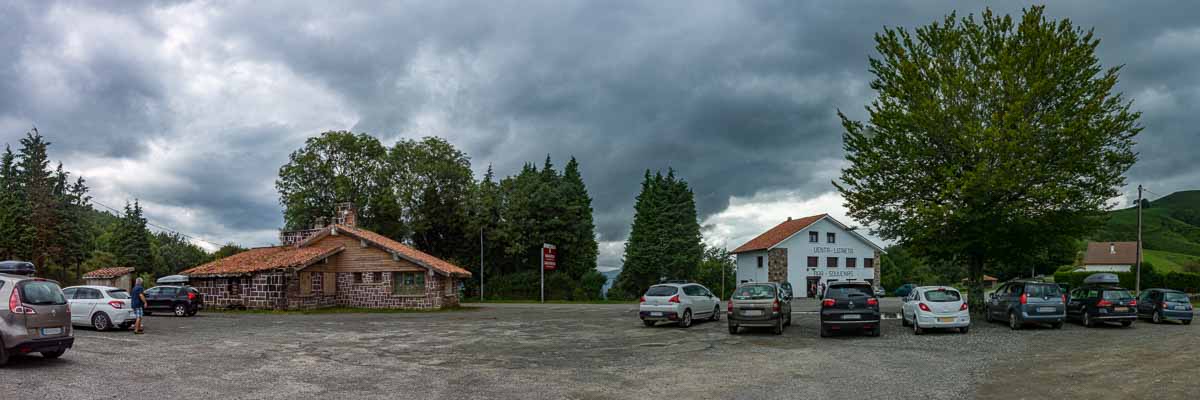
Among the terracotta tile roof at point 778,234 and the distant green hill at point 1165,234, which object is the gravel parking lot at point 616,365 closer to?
the terracotta tile roof at point 778,234

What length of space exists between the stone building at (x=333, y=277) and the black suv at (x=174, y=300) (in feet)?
16.9

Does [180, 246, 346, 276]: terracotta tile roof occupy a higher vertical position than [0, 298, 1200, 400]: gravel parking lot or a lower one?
higher

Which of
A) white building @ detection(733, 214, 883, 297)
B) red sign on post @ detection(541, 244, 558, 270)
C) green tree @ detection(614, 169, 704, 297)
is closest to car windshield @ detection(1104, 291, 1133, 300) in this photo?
white building @ detection(733, 214, 883, 297)

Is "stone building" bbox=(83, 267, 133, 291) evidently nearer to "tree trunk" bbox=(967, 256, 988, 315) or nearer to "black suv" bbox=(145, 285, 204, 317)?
"black suv" bbox=(145, 285, 204, 317)

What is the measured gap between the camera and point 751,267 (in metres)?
61.7

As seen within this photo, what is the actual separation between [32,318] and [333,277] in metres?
28.0

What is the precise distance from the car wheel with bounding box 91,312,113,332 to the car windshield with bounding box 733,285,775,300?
752 inches

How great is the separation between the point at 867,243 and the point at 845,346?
48.6 meters

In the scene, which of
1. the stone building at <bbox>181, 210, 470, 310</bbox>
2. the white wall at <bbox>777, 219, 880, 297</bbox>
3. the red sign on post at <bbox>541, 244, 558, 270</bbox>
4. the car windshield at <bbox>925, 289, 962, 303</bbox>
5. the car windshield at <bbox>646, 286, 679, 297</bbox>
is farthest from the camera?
the white wall at <bbox>777, 219, 880, 297</bbox>

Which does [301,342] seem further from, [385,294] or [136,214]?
[136,214]

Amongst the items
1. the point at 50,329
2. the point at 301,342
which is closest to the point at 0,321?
the point at 50,329

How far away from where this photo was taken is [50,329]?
1215 cm

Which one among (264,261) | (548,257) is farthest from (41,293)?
(548,257)

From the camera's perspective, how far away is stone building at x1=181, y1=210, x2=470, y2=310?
35750 mm
